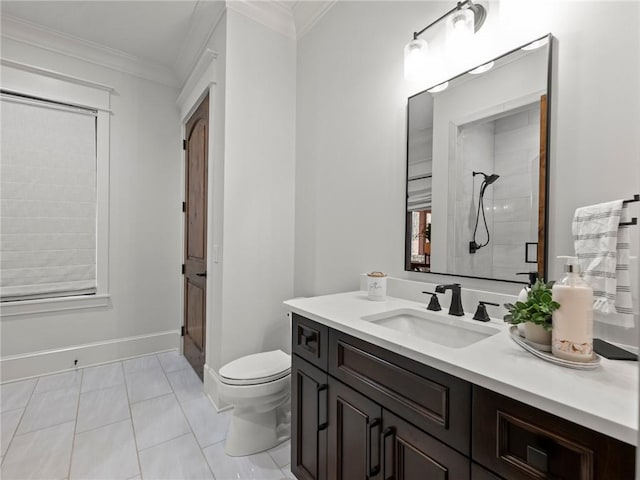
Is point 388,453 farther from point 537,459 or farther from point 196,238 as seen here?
point 196,238

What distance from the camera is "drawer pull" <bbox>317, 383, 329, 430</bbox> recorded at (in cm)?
121

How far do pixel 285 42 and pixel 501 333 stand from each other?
2391 millimetres

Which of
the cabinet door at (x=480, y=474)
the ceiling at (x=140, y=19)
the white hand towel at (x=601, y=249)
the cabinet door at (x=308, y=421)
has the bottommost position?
the cabinet door at (x=308, y=421)

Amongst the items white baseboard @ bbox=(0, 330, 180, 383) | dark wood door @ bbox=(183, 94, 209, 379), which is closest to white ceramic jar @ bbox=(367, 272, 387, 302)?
dark wood door @ bbox=(183, 94, 209, 379)

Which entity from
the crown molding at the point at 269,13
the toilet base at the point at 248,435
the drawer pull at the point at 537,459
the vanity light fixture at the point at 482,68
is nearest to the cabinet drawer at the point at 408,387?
the drawer pull at the point at 537,459

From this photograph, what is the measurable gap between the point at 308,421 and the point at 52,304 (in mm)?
2561

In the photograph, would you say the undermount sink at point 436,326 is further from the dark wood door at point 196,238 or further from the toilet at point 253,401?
the dark wood door at point 196,238

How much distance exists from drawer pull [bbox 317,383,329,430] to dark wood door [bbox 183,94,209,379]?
4.94 ft

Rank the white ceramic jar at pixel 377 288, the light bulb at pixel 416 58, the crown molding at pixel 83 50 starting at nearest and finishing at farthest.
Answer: the light bulb at pixel 416 58 < the white ceramic jar at pixel 377 288 < the crown molding at pixel 83 50

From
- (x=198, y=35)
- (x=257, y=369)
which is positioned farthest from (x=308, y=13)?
(x=257, y=369)

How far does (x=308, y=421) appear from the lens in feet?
4.32

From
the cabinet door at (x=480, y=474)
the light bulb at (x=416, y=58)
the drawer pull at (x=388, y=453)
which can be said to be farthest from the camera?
the light bulb at (x=416, y=58)

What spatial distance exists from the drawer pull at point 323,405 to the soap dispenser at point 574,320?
79 cm

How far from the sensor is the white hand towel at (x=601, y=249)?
84 centimetres
